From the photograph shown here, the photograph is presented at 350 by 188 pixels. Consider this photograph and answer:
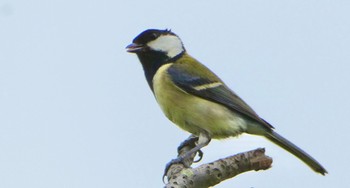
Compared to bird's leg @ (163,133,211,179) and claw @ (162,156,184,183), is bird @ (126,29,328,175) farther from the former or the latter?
claw @ (162,156,184,183)

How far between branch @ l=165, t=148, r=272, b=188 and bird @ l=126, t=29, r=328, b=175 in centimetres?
141

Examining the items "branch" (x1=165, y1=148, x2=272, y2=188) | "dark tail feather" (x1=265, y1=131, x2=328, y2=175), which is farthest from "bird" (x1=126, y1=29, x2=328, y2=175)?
"branch" (x1=165, y1=148, x2=272, y2=188)

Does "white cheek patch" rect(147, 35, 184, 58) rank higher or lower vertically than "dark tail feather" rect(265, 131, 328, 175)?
higher

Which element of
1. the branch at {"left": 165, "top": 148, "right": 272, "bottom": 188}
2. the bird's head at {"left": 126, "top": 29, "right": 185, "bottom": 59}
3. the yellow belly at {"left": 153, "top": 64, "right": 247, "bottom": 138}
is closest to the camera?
the branch at {"left": 165, "top": 148, "right": 272, "bottom": 188}

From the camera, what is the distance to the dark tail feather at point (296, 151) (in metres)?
5.58

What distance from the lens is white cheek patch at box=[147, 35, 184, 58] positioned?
633cm

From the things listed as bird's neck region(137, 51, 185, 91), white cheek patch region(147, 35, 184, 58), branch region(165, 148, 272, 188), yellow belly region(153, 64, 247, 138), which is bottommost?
branch region(165, 148, 272, 188)

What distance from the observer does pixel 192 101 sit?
6027mm

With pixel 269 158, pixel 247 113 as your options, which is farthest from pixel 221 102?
pixel 269 158

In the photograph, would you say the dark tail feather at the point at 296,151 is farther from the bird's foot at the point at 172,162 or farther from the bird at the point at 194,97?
the bird's foot at the point at 172,162

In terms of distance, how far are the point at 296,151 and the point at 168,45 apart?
1.58 metres

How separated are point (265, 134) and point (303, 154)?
429 millimetres

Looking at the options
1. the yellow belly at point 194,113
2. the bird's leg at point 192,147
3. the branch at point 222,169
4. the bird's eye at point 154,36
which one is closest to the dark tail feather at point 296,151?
the yellow belly at point 194,113

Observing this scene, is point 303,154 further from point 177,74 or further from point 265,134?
point 177,74
